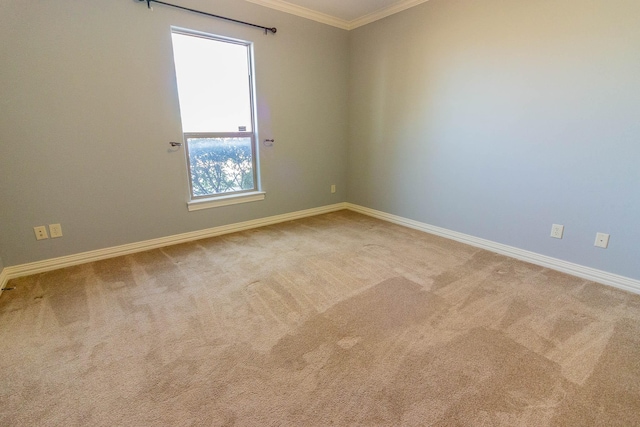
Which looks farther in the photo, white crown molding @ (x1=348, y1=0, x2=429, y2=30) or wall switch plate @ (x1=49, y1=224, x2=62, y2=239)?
white crown molding @ (x1=348, y1=0, x2=429, y2=30)

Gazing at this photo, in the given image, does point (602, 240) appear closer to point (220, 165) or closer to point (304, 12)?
point (220, 165)

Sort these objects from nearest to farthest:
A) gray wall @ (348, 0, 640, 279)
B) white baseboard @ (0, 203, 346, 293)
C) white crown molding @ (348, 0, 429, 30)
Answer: gray wall @ (348, 0, 640, 279), white baseboard @ (0, 203, 346, 293), white crown molding @ (348, 0, 429, 30)

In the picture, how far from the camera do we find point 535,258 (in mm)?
2623

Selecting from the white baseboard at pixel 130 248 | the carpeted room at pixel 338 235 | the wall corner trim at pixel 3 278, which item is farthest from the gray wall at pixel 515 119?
the wall corner trim at pixel 3 278

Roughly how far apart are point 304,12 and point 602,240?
3.73 m

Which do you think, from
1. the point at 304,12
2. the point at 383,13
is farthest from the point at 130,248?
the point at 383,13

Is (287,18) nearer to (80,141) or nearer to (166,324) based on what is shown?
(80,141)

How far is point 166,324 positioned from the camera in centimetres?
179

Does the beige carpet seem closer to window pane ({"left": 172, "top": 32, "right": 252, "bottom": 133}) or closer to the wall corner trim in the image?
the wall corner trim

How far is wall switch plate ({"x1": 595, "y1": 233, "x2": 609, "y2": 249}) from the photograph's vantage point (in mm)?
Result: 2236

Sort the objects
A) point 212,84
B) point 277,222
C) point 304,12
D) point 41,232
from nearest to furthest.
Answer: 1. point 41,232
2. point 212,84
3. point 304,12
4. point 277,222

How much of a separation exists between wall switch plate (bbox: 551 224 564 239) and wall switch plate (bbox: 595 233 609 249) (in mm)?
226

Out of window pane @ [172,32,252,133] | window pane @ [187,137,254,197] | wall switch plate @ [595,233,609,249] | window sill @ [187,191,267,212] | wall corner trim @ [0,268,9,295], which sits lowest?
wall corner trim @ [0,268,9,295]

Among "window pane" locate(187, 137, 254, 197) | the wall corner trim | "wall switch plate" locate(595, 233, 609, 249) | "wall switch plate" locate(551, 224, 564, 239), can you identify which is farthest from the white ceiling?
the wall corner trim
